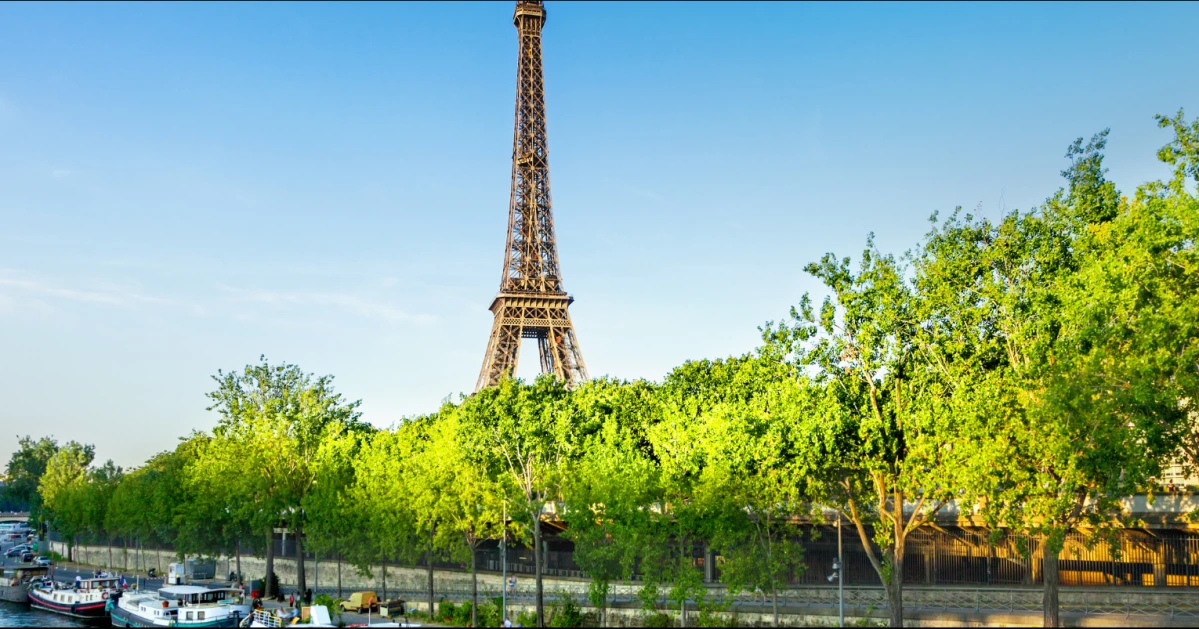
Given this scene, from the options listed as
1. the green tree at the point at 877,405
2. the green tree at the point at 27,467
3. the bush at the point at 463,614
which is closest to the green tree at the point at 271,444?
the bush at the point at 463,614

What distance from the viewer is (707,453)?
4625cm

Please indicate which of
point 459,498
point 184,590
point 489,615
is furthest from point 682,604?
point 184,590

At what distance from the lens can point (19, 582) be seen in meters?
81.7

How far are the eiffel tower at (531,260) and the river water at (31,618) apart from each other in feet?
134

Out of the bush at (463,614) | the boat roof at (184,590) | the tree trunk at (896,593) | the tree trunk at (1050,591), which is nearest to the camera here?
the tree trunk at (1050,591)

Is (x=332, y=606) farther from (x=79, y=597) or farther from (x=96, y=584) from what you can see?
(x=96, y=584)

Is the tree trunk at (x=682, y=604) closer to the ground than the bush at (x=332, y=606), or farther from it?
farther from it

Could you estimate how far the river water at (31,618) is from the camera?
210 ft

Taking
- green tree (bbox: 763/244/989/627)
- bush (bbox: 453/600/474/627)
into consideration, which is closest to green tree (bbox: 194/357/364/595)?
bush (bbox: 453/600/474/627)

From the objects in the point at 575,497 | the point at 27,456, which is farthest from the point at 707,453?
the point at 27,456

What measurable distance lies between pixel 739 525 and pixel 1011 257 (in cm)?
1720

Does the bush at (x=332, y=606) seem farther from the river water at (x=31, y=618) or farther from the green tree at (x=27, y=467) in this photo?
the green tree at (x=27, y=467)

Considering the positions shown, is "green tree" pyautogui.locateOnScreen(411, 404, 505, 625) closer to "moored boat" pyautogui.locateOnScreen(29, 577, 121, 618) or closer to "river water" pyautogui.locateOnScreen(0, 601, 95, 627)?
"river water" pyautogui.locateOnScreen(0, 601, 95, 627)

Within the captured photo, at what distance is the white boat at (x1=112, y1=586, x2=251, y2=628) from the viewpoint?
182 feet
